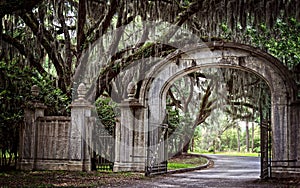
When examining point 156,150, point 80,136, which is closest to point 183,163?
point 156,150

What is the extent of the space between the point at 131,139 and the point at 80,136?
1.47 meters

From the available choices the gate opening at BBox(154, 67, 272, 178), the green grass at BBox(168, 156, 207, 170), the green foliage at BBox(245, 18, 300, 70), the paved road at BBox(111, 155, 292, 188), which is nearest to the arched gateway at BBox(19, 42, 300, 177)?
the gate opening at BBox(154, 67, 272, 178)

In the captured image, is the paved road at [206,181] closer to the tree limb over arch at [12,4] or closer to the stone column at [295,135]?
the stone column at [295,135]

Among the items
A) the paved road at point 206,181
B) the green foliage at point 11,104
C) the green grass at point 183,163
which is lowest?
the green grass at point 183,163

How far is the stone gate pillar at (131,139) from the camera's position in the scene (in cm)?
1236

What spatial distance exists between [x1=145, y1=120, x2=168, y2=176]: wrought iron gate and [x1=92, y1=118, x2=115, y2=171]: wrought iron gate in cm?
146

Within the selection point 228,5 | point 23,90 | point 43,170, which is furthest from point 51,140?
point 228,5

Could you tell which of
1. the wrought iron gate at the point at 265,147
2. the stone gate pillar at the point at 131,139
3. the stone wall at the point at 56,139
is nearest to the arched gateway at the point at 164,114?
the stone gate pillar at the point at 131,139

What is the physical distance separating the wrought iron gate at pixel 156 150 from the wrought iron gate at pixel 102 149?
4.80ft

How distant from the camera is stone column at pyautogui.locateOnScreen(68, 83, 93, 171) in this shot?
468 inches

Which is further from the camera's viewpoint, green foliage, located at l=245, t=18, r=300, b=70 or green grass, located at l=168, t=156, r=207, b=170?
green grass, located at l=168, t=156, r=207, b=170

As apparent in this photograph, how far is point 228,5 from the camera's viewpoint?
1230 centimetres

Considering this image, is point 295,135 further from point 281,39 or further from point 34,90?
point 34,90

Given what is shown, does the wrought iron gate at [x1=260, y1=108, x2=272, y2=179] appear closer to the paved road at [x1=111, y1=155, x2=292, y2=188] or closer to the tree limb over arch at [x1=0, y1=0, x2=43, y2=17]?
the paved road at [x1=111, y1=155, x2=292, y2=188]
